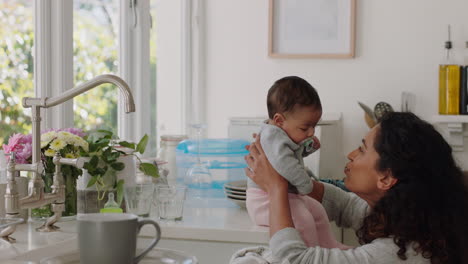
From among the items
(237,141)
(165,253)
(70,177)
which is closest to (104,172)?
(70,177)

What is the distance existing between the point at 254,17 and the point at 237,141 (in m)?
0.98

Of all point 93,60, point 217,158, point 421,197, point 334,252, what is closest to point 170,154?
point 217,158

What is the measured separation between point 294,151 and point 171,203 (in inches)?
15.6

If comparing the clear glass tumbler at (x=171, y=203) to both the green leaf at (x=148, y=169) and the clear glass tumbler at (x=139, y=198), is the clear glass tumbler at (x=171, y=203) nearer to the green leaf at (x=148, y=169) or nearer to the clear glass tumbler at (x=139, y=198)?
the clear glass tumbler at (x=139, y=198)

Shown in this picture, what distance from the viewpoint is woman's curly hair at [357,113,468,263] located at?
1.48m

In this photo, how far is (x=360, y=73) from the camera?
353 cm

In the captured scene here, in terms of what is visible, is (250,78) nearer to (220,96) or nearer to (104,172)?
(220,96)

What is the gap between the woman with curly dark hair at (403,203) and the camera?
1.48 meters

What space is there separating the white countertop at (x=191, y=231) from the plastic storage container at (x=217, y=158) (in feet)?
1.46

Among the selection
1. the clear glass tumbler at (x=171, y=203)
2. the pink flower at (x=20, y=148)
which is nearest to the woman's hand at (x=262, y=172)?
the clear glass tumbler at (x=171, y=203)

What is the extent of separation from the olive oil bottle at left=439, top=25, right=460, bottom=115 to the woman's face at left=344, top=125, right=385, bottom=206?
1829 millimetres

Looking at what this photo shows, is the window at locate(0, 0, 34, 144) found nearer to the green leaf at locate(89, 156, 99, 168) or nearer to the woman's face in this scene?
the green leaf at locate(89, 156, 99, 168)

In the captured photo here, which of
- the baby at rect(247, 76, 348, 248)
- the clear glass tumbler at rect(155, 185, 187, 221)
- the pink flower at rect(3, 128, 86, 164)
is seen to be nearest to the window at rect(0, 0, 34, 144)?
the pink flower at rect(3, 128, 86, 164)

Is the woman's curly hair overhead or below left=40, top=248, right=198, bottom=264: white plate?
overhead
